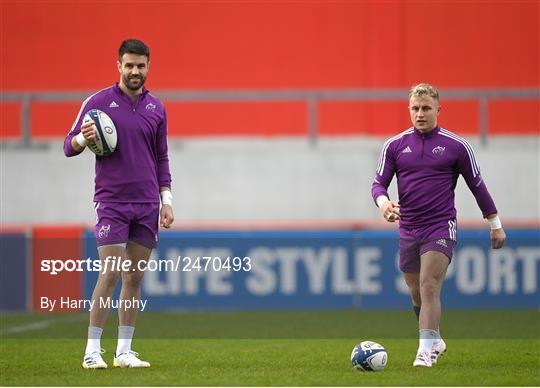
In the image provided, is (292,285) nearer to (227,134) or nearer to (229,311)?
(229,311)

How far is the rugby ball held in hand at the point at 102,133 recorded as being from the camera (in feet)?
24.3

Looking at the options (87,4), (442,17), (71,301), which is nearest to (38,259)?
(71,301)

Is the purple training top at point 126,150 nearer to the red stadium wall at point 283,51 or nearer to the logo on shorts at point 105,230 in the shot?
the logo on shorts at point 105,230

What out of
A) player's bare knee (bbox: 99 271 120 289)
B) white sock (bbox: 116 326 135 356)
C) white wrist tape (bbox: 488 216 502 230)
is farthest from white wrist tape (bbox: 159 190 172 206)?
white wrist tape (bbox: 488 216 502 230)

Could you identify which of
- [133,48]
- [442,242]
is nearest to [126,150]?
[133,48]

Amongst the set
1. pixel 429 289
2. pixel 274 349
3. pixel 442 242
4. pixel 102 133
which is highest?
pixel 102 133

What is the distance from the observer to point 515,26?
61.1 ft

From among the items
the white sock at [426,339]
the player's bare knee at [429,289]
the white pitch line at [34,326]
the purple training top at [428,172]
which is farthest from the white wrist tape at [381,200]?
the white pitch line at [34,326]

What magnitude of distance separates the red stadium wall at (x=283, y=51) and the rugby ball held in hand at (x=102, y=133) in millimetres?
10572

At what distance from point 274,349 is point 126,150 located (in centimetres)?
237

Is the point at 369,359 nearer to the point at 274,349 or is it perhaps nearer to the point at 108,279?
the point at 108,279

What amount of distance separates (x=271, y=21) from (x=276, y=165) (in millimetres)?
4387

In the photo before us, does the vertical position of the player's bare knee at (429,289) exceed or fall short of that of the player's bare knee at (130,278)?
it falls short

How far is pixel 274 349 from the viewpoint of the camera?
9219 mm
